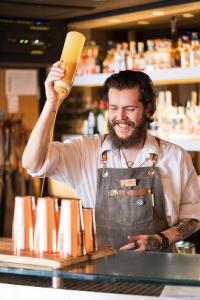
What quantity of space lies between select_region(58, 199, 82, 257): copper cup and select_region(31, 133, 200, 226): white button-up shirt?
33.8 inches

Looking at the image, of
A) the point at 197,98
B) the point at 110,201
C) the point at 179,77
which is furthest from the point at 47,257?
the point at 197,98

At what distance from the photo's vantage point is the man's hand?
286 centimetres

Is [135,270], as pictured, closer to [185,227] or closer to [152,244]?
[152,244]

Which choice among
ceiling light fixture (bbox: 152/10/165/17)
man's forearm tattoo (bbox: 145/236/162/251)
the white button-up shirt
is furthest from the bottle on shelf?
man's forearm tattoo (bbox: 145/236/162/251)

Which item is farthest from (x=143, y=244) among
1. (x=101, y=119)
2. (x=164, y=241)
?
(x=101, y=119)

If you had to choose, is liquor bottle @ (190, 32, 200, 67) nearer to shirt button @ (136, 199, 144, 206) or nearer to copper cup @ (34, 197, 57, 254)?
shirt button @ (136, 199, 144, 206)

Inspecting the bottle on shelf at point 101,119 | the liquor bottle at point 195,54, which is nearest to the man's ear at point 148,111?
the liquor bottle at point 195,54

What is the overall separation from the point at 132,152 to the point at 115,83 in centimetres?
34

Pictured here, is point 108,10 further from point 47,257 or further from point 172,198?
point 47,257

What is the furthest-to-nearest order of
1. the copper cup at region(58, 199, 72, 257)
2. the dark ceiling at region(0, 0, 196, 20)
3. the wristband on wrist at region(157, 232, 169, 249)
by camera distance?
the dark ceiling at region(0, 0, 196, 20)
the wristband on wrist at region(157, 232, 169, 249)
the copper cup at region(58, 199, 72, 257)

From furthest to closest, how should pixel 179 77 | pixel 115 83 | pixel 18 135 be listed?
pixel 18 135 < pixel 179 77 < pixel 115 83

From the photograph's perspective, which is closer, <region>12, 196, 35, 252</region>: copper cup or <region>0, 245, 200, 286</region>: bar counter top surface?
<region>0, 245, 200, 286</region>: bar counter top surface

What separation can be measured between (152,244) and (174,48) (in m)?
2.37

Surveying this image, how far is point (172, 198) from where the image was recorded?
3.25 metres
